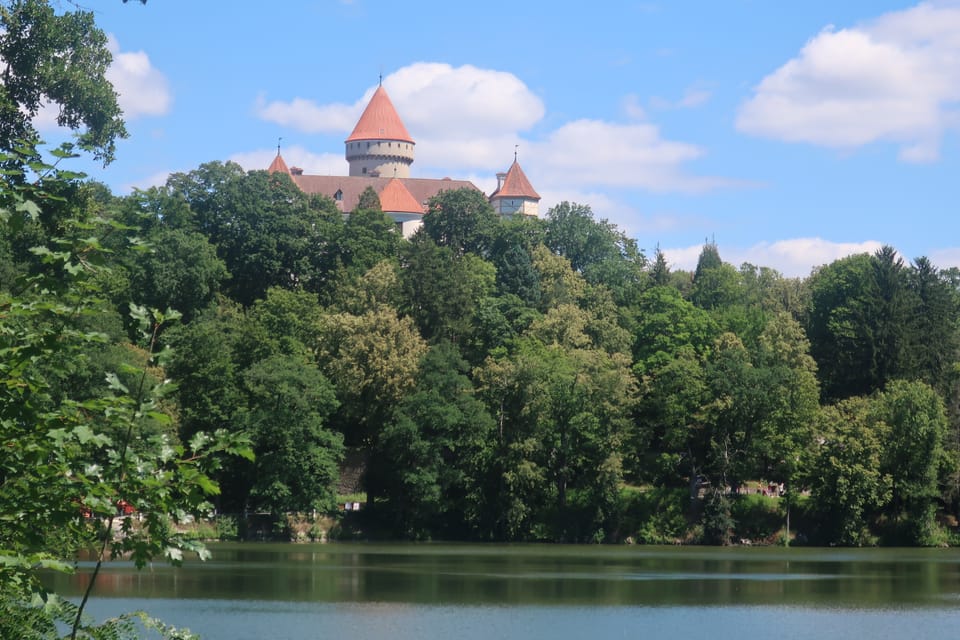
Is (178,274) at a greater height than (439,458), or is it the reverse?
(178,274)

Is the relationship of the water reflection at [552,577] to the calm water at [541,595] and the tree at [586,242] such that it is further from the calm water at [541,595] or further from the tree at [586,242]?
the tree at [586,242]

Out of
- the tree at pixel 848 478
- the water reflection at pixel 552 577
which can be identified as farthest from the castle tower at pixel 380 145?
the water reflection at pixel 552 577

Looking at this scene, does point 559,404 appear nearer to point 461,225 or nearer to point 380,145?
point 461,225

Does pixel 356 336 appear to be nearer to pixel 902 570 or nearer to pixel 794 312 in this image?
pixel 902 570

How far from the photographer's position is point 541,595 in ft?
108

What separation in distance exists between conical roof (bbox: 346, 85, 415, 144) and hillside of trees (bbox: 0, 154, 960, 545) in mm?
59542

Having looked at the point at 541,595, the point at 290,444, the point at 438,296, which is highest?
the point at 438,296

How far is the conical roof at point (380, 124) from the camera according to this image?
128500 millimetres

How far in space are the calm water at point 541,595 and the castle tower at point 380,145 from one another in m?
84.5

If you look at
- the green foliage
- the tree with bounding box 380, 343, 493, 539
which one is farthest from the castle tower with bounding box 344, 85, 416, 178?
the green foliage

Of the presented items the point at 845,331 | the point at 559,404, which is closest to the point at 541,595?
the point at 559,404

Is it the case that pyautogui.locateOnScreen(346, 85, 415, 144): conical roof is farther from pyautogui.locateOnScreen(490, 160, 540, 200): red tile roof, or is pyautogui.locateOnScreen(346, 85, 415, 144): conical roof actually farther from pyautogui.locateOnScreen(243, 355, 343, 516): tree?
pyautogui.locateOnScreen(243, 355, 343, 516): tree

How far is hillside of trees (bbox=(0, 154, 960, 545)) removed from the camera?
175 ft

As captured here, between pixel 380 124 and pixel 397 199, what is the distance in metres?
17.4
